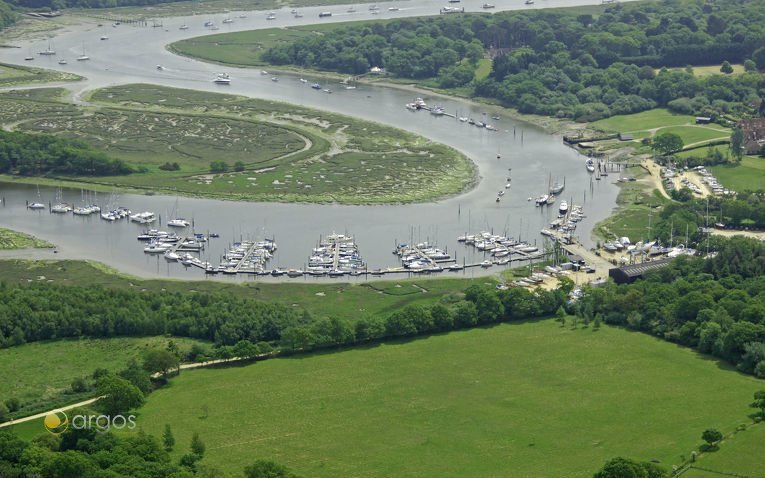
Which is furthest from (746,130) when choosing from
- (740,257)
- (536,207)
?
(740,257)

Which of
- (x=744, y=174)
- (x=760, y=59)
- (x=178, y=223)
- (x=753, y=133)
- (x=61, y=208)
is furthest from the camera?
(x=760, y=59)

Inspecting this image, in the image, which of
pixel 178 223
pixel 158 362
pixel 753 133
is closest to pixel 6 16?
pixel 178 223

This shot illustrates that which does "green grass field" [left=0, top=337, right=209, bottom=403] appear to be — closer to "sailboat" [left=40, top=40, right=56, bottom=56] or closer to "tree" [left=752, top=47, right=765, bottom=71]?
"tree" [left=752, top=47, right=765, bottom=71]

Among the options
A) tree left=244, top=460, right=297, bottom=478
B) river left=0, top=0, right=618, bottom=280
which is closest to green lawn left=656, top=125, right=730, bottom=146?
river left=0, top=0, right=618, bottom=280

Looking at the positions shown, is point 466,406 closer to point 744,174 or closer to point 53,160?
point 744,174

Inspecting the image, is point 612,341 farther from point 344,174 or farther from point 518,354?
point 344,174

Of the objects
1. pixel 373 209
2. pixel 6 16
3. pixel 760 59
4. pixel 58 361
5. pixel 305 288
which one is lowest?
pixel 58 361
